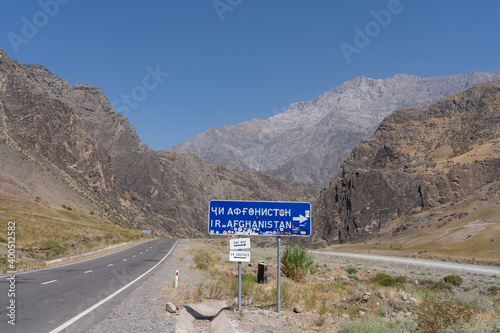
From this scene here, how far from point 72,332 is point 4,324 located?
5.41ft

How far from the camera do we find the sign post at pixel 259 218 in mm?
10461

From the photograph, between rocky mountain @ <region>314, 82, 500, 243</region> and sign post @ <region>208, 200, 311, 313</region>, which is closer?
sign post @ <region>208, 200, 311, 313</region>

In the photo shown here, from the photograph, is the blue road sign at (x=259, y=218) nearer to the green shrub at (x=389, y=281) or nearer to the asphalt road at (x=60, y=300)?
the asphalt road at (x=60, y=300)

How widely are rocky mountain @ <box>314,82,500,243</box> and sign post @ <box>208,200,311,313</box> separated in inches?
2626

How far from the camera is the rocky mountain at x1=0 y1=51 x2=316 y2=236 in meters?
84.6

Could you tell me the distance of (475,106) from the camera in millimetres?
121062

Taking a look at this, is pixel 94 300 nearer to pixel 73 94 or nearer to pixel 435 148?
pixel 435 148

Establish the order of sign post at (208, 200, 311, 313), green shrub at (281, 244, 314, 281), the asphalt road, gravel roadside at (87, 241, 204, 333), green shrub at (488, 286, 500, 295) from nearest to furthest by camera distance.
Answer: gravel roadside at (87, 241, 204, 333), the asphalt road, sign post at (208, 200, 311, 313), green shrub at (488, 286, 500, 295), green shrub at (281, 244, 314, 281)

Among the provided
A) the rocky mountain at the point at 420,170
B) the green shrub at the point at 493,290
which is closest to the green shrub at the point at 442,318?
the green shrub at the point at 493,290

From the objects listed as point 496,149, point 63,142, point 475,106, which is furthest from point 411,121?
point 63,142

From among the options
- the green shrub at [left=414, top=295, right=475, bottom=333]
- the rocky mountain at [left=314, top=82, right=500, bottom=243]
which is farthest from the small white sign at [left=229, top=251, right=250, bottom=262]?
the rocky mountain at [left=314, top=82, right=500, bottom=243]

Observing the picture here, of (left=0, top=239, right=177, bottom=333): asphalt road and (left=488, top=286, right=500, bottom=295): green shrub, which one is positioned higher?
(left=0, top=239, right=177, bottom=333): asphalt road

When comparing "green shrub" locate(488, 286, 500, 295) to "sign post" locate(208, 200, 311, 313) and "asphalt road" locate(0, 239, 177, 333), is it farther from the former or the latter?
"asphalt road" locate(0, 239, 177, 333)


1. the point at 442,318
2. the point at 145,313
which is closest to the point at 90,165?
the point at 145,313
